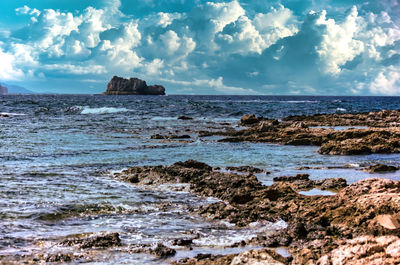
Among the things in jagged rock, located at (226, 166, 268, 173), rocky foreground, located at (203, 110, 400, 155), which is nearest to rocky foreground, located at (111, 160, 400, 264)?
jagged rock, located at (226, 166, 268, 173)

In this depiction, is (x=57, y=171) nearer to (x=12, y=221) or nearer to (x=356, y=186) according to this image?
(x=12, y=221)

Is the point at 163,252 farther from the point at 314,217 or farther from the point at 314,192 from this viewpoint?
the point at 314,192

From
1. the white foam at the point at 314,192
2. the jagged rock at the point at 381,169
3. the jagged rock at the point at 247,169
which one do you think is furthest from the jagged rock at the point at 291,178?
the jagged rock at the point at 381,169

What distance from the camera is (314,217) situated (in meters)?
7.98

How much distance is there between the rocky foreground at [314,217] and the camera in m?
5.09

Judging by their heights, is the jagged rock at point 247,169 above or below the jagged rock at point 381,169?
below

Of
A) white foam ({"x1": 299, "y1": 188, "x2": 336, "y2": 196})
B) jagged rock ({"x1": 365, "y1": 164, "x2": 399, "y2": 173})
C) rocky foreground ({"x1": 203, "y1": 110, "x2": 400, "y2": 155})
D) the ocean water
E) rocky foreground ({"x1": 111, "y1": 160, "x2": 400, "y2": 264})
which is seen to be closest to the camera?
rocky foreground ({"x1": 111, "y1": 160, "x2": 400, "y2": 264})

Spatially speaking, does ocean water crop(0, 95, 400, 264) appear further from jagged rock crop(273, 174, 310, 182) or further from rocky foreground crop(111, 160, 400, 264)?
rocky foreground crop(111, 160, 400, 264)

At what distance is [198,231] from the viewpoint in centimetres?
795

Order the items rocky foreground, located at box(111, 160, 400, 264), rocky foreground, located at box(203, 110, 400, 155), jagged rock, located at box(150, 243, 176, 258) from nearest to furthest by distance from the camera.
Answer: rocky foreground, located at box(111, 160, 400, 264) → jagged rock, located at box(150, 243, 176, 258) → rocky foreground, located at box(203, 110, 400, 155)

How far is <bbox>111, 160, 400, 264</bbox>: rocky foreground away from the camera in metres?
5.09

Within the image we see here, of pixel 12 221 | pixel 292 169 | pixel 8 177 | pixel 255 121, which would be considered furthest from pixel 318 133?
pixel 12 221

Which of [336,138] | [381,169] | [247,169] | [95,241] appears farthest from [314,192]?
[336,138]

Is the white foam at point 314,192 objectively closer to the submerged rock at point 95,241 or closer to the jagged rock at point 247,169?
the jagged rock at point 247,169
